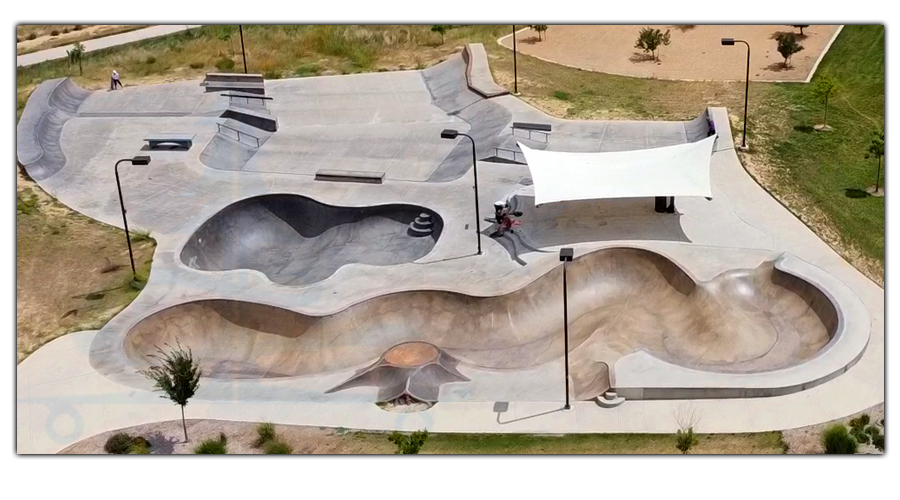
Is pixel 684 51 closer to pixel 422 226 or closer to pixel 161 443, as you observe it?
pixel 422 226

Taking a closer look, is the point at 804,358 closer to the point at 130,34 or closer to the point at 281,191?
the point at 281,191

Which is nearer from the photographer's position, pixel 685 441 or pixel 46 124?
pixel 685 441

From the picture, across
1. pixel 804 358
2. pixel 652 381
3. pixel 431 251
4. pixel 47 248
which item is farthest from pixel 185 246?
pixel 804 358

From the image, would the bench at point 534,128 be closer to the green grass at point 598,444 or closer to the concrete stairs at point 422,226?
the concrete stairs at point 422,226

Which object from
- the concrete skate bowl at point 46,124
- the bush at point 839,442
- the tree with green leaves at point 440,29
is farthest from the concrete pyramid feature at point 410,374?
the tree with green leaves at point 440,29

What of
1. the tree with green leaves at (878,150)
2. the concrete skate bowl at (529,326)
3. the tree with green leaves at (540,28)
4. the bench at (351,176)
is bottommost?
the concrete skate bowl at (529,326)

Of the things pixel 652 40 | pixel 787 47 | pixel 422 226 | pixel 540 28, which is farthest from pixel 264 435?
pixel 540 28
